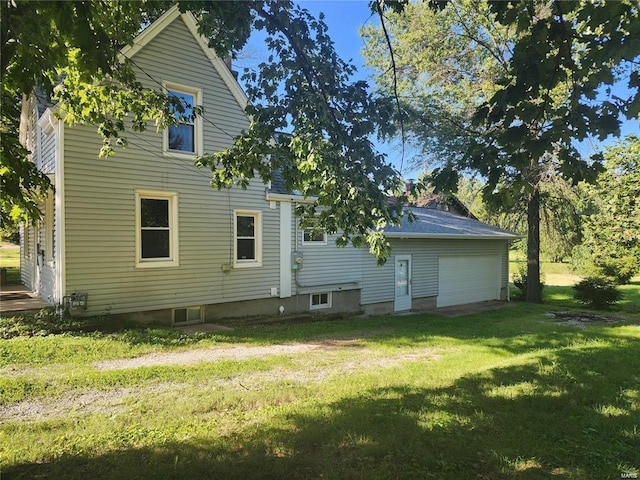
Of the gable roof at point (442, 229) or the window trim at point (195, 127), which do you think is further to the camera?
the gable roof at point (442, 229)

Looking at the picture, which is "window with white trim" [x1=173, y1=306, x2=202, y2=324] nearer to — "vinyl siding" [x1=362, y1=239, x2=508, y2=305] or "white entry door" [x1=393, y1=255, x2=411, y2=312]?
"vinyl siding" [x1=362, y1=239, x2=508, y2=305]

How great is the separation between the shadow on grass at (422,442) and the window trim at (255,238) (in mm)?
6695

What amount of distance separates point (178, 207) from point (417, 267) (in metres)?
9.14

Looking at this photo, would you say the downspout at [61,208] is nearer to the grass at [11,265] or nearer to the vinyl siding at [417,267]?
the grass at [11,265]

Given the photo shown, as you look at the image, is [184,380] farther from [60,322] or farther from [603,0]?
[603,0]

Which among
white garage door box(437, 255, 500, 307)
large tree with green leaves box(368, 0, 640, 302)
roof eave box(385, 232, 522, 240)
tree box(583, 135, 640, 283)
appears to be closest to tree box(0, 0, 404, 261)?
large tree with green leaves box(368, 0, 640, 302)

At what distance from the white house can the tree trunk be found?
30.2ft

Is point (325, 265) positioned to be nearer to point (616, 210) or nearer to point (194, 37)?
point (194, 37)

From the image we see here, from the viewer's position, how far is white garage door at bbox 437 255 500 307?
16000 millimetres

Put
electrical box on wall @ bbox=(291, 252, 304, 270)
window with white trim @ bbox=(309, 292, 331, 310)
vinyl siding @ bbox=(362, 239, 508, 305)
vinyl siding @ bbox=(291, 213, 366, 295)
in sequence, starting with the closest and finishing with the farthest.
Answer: electrical box on wall @ bbox=(291, 252, 304, 270) < vinyl siding @ bbox=(291, 213, 366, 295) < window with white trim @ bbox=(309, 292, 331, 310) < vinyl siding @ bbox=(362, 239, 508, 305)

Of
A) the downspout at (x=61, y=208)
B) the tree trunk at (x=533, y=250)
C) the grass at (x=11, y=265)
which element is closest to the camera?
the downspout at (x=61, y=208)

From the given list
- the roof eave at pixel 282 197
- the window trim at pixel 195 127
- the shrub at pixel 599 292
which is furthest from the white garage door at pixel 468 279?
the window trim at pixel 195 127

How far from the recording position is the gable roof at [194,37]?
9.01m

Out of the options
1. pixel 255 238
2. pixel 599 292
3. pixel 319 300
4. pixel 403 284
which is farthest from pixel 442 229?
pixel 255 238
